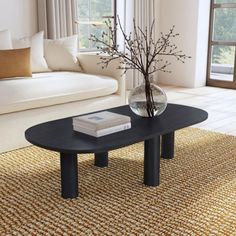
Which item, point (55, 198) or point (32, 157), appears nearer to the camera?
point (55, 198)

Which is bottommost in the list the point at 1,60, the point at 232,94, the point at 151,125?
Result: the point at 232,94

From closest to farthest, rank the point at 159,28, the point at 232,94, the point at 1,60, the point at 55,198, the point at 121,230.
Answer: the point at 121,230 → the point at 55,198 → the point at 1,60 → the point at 232,94 → the point at 159,28

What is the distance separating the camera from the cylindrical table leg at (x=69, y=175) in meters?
2.06

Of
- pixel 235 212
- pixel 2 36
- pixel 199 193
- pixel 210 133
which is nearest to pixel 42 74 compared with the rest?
pixel 2 36

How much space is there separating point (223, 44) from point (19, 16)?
3.16 meters

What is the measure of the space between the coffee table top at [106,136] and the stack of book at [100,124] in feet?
0.10

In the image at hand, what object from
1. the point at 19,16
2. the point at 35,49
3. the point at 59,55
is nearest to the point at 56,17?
the point at 19,16

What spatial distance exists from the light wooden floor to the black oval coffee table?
1.29 metres

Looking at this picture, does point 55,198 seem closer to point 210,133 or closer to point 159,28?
point 210,133

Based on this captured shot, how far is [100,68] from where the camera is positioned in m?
3.95

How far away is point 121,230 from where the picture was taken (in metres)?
1.81

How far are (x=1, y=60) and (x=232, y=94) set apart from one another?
346cm

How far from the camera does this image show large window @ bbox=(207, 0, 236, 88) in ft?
19.1

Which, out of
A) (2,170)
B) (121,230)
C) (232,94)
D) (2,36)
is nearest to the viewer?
(121,230)
